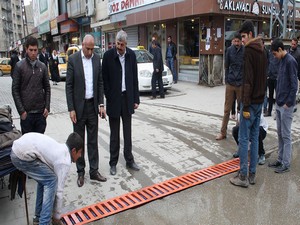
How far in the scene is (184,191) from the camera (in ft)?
13.1

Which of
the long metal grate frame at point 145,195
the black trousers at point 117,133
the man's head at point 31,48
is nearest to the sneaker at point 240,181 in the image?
the long metal grate frame at point 145,195

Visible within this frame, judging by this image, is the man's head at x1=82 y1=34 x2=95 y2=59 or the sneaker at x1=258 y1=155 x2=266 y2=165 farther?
the sneaker at x1=258 y1=155 x2=266 y2=165

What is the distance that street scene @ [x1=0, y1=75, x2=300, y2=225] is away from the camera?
3.44 meters

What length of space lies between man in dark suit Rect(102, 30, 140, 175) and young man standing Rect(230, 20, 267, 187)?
5.11 ft

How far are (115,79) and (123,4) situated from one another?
15.2 m

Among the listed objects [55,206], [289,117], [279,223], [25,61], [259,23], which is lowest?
[279,223]

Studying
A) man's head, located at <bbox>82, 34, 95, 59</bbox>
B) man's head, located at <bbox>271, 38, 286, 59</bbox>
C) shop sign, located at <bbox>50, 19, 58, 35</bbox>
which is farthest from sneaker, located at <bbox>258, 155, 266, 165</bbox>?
shop sign, located at <bbox>50, 19, 58, 35</bbox>

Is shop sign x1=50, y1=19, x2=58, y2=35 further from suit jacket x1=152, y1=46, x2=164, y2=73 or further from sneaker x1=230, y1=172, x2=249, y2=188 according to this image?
sneaker x1=230, y1=172, x2=249, y2=188

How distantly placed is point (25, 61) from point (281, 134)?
3.74 meters

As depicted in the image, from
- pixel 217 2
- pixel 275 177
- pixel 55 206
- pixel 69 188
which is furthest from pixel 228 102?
pixel 217 2

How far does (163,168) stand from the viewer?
475 centimetres

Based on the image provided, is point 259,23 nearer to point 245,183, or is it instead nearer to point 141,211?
point 245,183

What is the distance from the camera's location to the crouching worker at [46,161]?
2812 mm

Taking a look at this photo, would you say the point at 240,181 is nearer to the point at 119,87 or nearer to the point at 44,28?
the point at 119,87
